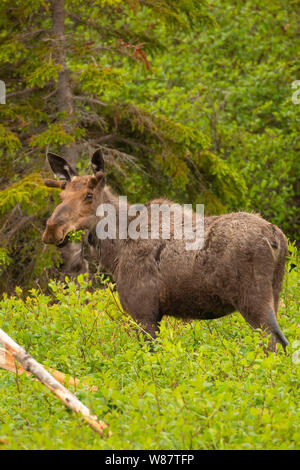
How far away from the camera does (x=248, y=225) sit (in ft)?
23.6

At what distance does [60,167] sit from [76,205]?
0.62 m

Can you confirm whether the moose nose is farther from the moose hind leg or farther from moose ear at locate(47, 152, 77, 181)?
the moose hind leg

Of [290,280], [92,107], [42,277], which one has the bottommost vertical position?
[42,277]

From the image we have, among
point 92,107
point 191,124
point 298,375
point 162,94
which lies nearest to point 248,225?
point 298,375

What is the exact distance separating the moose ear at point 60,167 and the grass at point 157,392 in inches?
59.8

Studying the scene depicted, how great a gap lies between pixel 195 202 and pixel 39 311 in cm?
526

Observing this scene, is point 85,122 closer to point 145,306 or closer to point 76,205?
point 76,205

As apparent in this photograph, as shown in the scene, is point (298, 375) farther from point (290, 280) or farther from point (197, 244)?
point (290, 280)

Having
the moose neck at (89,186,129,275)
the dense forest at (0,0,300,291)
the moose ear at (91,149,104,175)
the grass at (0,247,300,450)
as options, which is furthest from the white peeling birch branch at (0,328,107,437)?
the dense forest at (0,0,300,291)

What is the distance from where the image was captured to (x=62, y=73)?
42.9 feet

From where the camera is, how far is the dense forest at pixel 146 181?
5.30 metres

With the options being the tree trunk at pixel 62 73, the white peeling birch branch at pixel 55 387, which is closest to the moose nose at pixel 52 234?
the white peeling birch branch at pixel 55 387

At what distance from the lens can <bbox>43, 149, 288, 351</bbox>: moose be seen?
23.3 feet

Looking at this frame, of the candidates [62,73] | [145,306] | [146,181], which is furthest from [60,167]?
[146,181]
